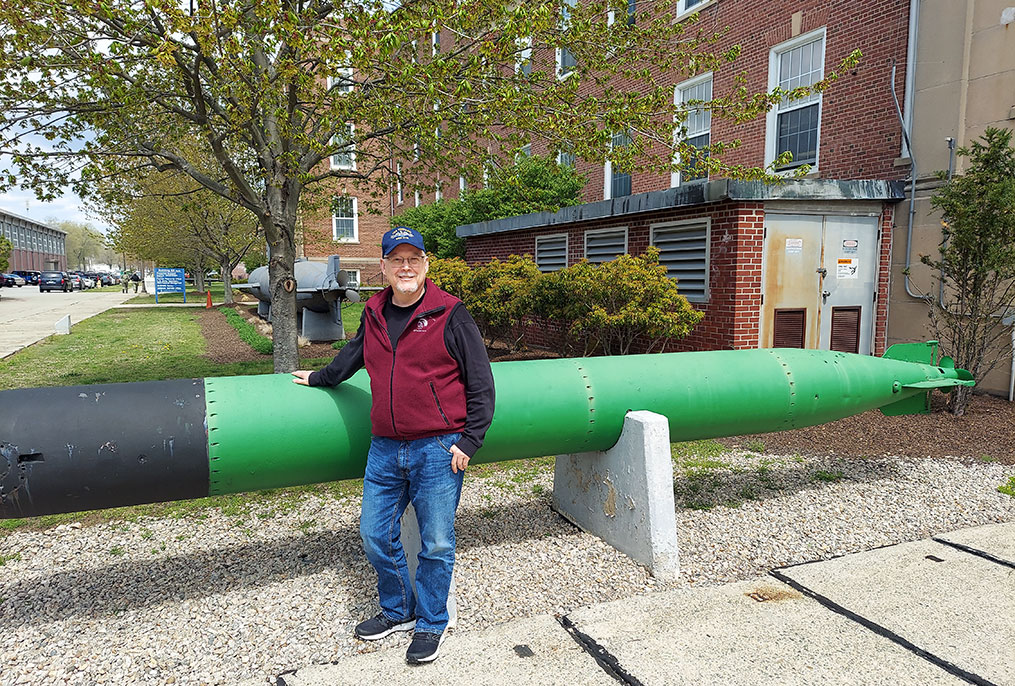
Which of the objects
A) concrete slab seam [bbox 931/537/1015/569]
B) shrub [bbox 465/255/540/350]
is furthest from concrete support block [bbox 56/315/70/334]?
concrete slab seam [bbox 931/537/1015/569]

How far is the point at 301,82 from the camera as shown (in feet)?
18.2

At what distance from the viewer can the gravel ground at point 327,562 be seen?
331 cm

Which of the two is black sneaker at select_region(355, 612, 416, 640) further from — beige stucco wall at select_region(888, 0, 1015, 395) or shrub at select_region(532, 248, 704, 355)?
beige stucco wall at select_region(888, 0, 1015, 395)

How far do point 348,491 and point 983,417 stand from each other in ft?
23.5

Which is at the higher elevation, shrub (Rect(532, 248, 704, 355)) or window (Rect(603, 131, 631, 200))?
window (Rect(603, 131, 631, 200))

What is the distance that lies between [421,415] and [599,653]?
1.46 m

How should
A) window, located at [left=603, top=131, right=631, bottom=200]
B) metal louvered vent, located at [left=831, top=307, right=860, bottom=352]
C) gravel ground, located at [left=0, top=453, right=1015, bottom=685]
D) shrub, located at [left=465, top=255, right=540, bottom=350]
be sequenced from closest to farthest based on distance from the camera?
1. gravel ground, located at [left=0, top=453, right=1015, bottom=685]
2. metal louvered vent, located at [left=831, top=307, right=860, bottom=352]
3. shrub, located at [left=465, top=255, right=540, bottom=350]
4. window, located at [left=603, top=131, right=631, bottom=200]

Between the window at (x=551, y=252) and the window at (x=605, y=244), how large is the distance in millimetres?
818

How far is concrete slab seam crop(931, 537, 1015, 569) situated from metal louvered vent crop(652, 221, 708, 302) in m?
5.38

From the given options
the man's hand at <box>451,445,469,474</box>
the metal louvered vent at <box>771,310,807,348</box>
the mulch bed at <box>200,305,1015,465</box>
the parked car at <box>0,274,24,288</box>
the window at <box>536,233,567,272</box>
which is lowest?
the mulch bed at <box>200,305,1015,465</box>

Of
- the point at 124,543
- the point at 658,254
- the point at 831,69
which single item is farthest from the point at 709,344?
the point at 124,543

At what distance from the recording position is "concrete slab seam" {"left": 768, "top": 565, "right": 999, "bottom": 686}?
301cm

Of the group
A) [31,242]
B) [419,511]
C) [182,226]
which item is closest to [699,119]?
[419,511]

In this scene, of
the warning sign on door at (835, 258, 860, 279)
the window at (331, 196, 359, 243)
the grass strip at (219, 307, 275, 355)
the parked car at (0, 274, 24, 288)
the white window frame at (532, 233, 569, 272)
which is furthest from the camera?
the parked car at (0, 274, 24, 288)
